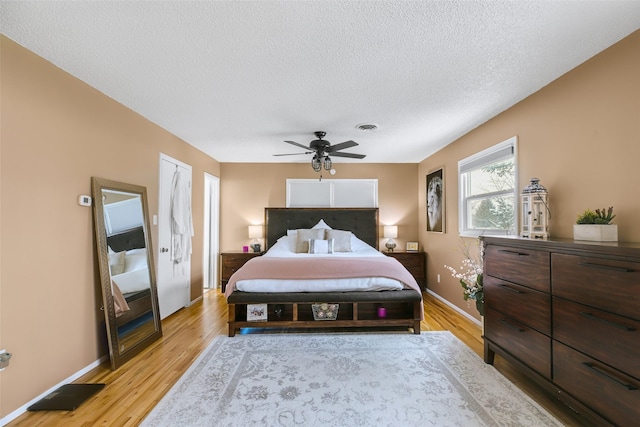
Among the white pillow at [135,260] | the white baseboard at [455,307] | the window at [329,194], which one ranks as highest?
the window at [329,194]

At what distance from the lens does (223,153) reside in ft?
16.3

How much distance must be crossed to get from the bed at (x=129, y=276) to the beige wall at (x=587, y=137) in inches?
153

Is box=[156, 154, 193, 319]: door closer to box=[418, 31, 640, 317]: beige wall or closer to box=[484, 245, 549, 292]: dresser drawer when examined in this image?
box=[484, 245, 549, 292]: dresser drawer

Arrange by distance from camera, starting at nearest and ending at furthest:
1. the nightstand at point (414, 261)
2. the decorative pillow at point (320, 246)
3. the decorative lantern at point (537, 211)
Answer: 1. the decorative lantern at point (537, 211)
2. the decorative pillow at point (320, 246)
3. the nightstand at point (414, 261)

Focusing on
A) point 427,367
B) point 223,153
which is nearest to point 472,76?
point 427,367

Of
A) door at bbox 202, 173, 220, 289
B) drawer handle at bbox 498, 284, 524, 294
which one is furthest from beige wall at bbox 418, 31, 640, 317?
door at bbox 202, 173, 220, 289

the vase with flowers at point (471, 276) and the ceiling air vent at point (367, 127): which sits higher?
the ceiling air vent at point (367, 127)

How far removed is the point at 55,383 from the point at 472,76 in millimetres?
3949

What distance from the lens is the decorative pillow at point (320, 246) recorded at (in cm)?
474

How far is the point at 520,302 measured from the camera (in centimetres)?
217

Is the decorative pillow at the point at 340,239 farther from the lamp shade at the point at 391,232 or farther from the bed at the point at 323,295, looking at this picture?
the bed at the point at 323,295

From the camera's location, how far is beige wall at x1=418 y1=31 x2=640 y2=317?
1898mm

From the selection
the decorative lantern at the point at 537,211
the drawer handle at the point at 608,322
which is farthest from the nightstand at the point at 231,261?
the drawer handle at the point at 608,322

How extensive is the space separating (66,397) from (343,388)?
1.95 meters
